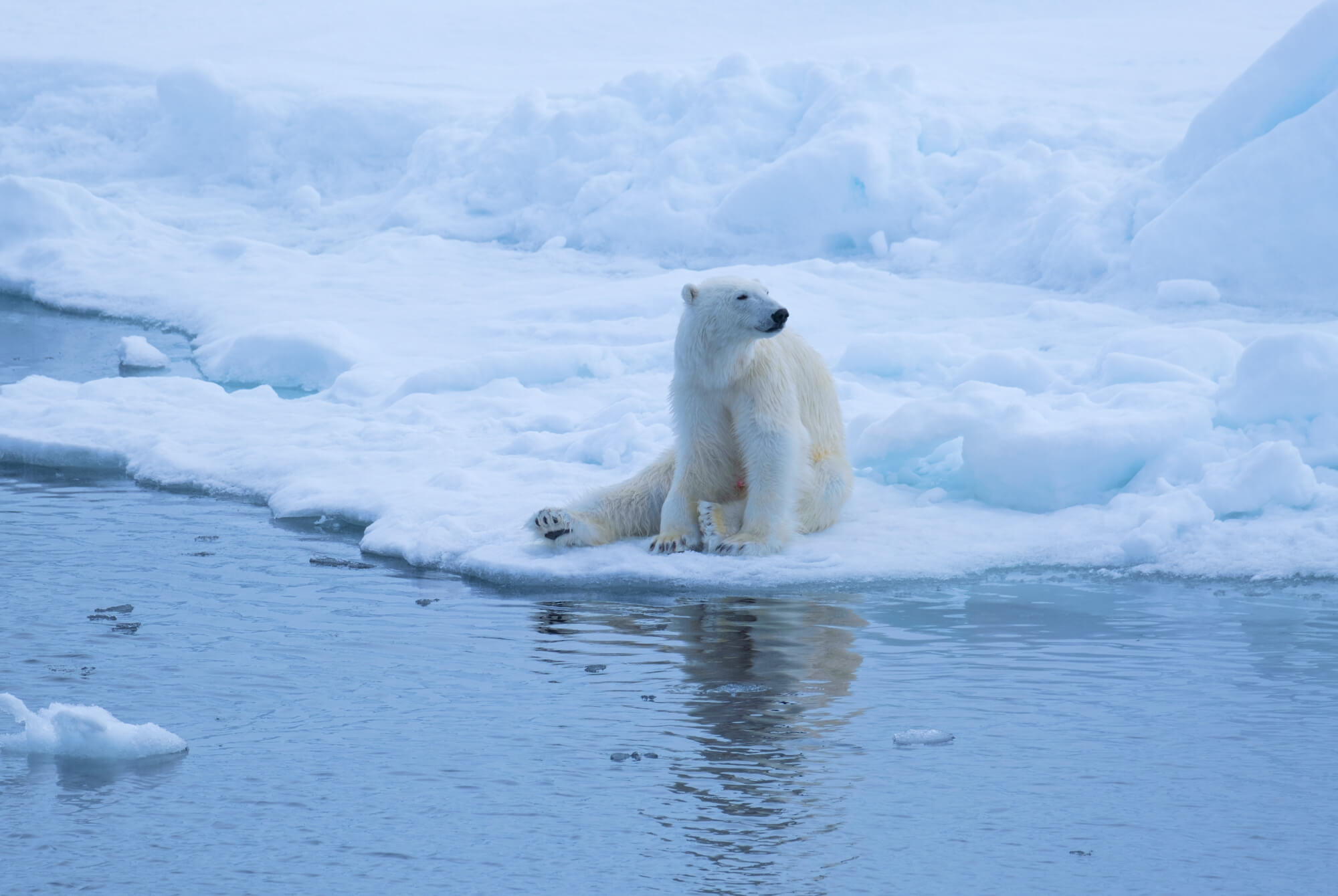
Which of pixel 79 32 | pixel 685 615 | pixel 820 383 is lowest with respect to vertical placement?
pixel 685 615

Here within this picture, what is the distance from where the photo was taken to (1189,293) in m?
10.1

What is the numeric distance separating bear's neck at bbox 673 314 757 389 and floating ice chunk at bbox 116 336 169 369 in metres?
5.53

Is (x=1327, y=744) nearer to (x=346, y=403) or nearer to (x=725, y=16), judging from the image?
(x=346, y=403)

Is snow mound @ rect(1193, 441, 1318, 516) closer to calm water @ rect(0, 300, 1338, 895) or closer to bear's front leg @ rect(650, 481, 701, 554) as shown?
calm water @ rect(0, 300, 1338, 895)

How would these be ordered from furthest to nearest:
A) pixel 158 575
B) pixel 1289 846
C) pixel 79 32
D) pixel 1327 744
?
1. pixel 79 32
2. pixel 158 575
3. pixel 1327 744
4. pixel 1289 846

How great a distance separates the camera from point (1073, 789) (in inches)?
145

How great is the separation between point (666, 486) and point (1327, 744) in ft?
9.74

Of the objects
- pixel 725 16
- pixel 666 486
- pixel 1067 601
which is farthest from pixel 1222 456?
pixel 725 16

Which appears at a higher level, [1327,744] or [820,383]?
[820,383]

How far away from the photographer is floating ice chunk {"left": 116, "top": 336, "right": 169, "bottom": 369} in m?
10.2

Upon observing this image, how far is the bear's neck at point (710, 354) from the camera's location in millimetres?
5880

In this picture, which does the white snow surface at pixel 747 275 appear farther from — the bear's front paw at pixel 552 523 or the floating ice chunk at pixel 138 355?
the floating ice chunk at pixel 138 355

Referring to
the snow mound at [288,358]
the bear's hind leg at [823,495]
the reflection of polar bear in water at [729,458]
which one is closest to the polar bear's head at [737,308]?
the reflection of polar bear in water at [729,458]

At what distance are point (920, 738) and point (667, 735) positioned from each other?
0.66 metres
